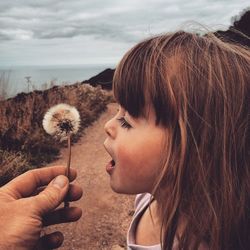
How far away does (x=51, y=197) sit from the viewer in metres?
1.84

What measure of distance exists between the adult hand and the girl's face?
26cm

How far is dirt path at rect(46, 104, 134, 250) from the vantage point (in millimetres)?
4352

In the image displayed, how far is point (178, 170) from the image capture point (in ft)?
5.65

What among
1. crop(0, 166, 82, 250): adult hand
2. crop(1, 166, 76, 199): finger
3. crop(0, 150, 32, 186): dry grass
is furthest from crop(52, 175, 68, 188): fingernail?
crop(0, 150, 32, 186): dry grass

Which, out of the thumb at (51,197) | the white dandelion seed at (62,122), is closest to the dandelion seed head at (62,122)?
the white dandelion seed at (62,122)

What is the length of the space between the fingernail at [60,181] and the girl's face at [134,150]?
24cm

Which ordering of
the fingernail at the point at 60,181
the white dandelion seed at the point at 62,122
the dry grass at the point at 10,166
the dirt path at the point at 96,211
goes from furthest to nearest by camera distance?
the dry grass at the point at 10,166 → the dirt path at the point at 96,211 → the white dandelion seed at the point at 62,122 → the fingernail at the point at 60,181

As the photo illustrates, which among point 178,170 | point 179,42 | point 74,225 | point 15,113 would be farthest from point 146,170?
point 15,113

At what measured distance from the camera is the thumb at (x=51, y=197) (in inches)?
71.2

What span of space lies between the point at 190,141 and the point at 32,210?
695 mm

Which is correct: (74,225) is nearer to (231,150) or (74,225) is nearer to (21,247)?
(21,247)

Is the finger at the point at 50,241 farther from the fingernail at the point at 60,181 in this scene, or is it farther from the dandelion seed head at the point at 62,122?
the dandelion seed head at the point at 62,122

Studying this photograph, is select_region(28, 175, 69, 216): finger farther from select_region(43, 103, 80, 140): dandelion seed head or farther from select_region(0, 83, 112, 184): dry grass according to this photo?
select_region(0, 83, 112, 184): dry grass

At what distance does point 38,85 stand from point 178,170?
921 centimetres
